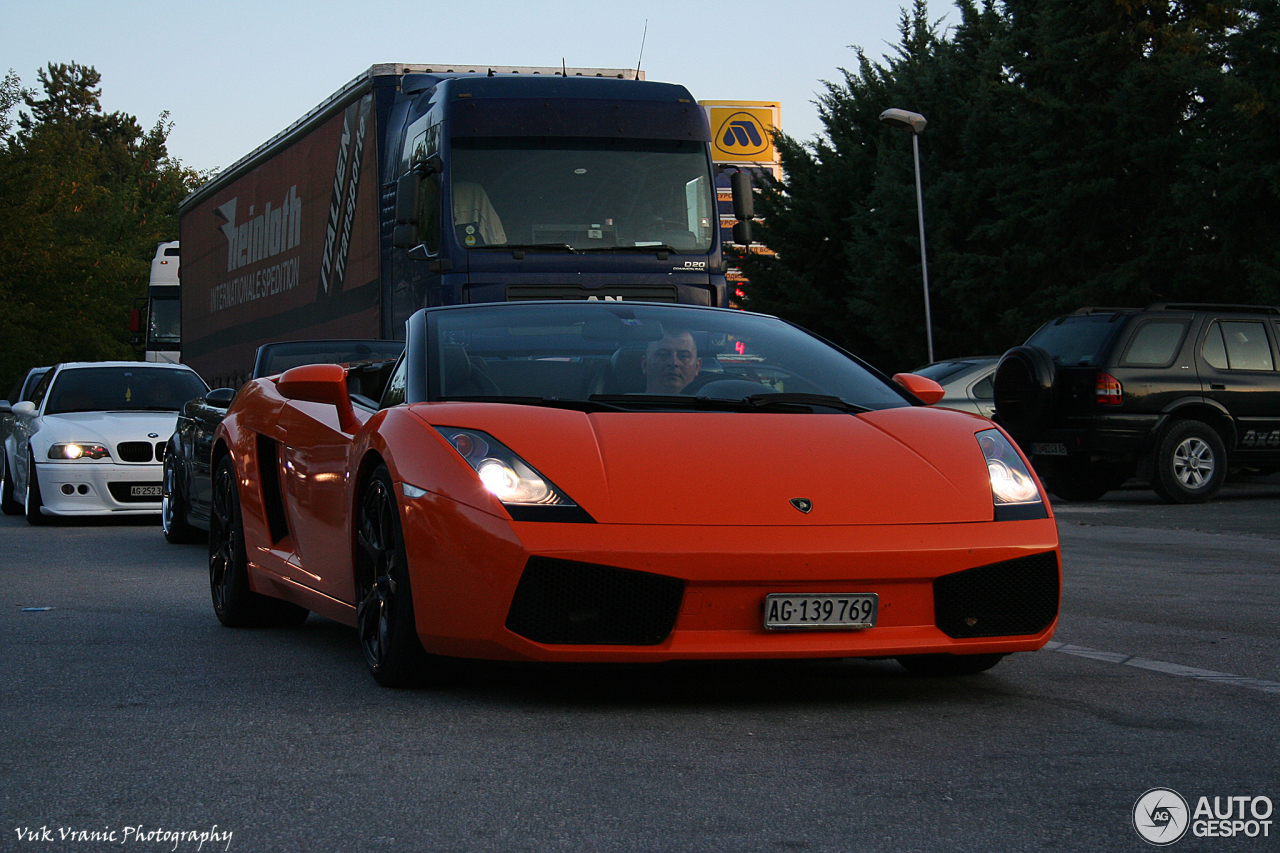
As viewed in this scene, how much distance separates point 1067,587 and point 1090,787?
4.73 meters

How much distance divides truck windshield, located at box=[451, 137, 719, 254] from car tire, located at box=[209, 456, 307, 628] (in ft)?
24.8

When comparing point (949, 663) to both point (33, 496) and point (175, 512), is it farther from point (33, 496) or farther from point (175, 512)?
point (33, 496)

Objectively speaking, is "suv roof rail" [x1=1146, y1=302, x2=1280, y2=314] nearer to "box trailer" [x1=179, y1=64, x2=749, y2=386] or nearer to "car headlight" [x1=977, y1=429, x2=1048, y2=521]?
"box trailer" [x1=179, y1=64, x2=749, y2=386]

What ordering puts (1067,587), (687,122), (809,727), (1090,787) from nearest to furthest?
(1090,787) → (809,727) → (1067,587) → (687,122)

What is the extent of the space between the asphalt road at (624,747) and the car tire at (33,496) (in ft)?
26.7

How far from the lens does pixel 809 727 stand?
455 cm

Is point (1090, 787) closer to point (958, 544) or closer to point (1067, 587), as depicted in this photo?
point (958, 544)

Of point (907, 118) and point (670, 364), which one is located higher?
point (907, 118)

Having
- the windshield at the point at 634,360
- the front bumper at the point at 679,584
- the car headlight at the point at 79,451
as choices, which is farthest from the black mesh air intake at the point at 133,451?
the front bumper at the point at 679,584

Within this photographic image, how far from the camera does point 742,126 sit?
267ft

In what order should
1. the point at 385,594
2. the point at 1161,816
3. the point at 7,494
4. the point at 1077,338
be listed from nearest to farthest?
the point at 1161,816 < the point at 385,594 < the point at 1077,338 < the point at 7,494

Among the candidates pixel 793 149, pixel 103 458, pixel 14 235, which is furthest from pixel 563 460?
pixel 14 235

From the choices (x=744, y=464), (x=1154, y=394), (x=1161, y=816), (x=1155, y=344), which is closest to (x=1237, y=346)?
(x=1155, y=344)

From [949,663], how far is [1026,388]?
1027cm
